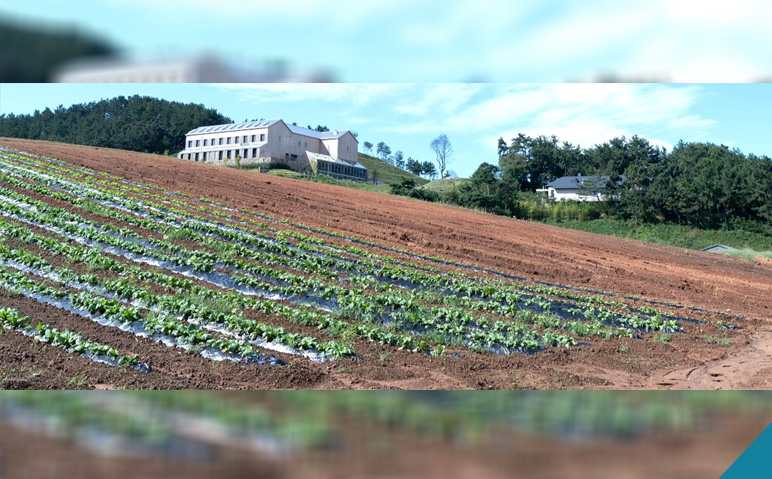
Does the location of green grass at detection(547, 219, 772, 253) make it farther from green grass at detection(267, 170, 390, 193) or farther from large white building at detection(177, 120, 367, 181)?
large white building at detection(177, 120, 367, 181)

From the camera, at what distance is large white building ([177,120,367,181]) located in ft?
55.0

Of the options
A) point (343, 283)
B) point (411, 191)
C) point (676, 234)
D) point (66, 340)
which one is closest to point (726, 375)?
point (343, 283)

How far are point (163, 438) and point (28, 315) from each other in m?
2.64

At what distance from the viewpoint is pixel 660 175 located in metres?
13.4

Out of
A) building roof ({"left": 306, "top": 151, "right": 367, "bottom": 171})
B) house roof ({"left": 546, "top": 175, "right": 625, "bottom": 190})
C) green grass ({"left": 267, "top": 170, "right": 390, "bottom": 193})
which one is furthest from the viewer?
building roof ({"left": 306, "top": 151, "right": 367, "bottom": 171})

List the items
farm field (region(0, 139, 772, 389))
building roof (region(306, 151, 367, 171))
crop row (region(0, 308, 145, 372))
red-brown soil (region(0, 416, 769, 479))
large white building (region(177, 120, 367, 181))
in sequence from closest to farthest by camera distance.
Answer: red-brown soil (region(0, 416, 769, 479)), crop row (region(0, 308, 145, 372)), farm field (region(0, 139, 772, 389)), large white building (region(177, 120, 367, 181)), building roof (region(306, 151, 367, 171))

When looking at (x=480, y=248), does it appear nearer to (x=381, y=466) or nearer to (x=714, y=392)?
(x=714, y=392)

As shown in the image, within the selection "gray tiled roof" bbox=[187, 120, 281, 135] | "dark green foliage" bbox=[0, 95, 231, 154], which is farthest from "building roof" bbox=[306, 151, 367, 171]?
"dark green foliage" bbox=[0, 95, 231, 154]

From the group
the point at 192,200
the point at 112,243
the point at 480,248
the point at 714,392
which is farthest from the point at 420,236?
the point at 714,392

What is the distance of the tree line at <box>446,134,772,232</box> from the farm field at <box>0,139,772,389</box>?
1671 millimetres

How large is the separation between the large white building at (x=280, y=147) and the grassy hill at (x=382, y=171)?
1.10ft

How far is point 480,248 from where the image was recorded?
12.8 meters

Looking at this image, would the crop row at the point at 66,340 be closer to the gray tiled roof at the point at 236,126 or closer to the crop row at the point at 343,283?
the crop row at the point at 343,283

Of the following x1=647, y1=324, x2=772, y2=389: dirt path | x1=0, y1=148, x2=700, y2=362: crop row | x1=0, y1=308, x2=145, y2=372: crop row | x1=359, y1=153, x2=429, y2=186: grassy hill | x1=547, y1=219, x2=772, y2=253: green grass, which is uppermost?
x1=359, y1=153, x2=429, y2=186: grassy hill
